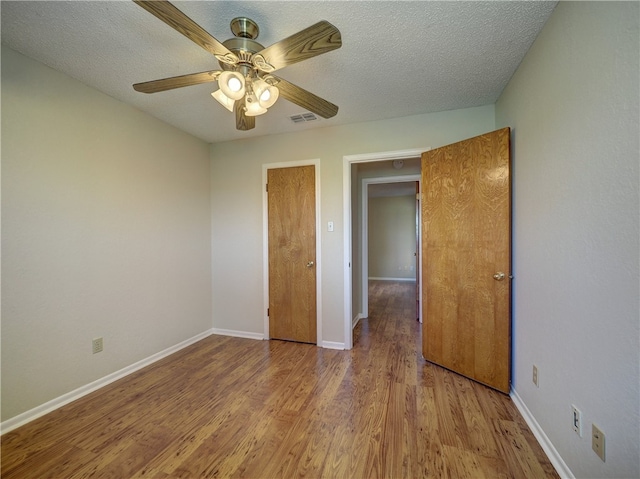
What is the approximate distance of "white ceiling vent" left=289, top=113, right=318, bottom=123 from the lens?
2.62 meters

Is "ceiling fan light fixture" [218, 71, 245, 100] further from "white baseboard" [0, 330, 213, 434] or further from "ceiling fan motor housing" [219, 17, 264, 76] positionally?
"white baseboard" [0, 330, 213, 434]

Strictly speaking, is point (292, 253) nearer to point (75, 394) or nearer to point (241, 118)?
point (241, 118)

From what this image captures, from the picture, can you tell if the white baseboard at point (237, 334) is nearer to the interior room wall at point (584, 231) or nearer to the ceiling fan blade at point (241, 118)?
the ceiling fan blade at point (241, 118)

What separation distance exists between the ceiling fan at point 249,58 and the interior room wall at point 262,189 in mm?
1202

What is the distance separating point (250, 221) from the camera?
10.7 feet

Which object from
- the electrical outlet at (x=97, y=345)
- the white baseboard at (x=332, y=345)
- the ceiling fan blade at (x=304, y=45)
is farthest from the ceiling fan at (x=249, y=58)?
the white baseboard at (x=332, y=345)

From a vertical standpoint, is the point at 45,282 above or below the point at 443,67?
below

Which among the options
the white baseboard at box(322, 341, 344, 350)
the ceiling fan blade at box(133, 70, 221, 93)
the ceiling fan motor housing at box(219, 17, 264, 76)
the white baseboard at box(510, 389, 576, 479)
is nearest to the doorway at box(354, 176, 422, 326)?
the white baseboard at box(322, 341, 344, 350)

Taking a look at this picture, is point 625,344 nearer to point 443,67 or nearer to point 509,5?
point 509,5

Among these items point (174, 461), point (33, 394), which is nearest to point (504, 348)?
point (174, 461)

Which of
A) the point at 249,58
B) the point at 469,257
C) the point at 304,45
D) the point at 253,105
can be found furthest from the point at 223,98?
the point at 469,257

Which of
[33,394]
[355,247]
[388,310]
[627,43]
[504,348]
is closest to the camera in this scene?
[627,43]

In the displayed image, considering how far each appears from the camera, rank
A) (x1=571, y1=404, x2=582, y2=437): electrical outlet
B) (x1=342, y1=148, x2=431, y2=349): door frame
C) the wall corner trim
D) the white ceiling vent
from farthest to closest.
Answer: the wall corner trim → (x1=342, y1=148, x2=431, y2=349): door frame → the white ceiling vent → (x1=571, y1=404, x2=582, y2=437): electrical outlet

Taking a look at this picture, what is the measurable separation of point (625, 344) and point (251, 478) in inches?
68.1
